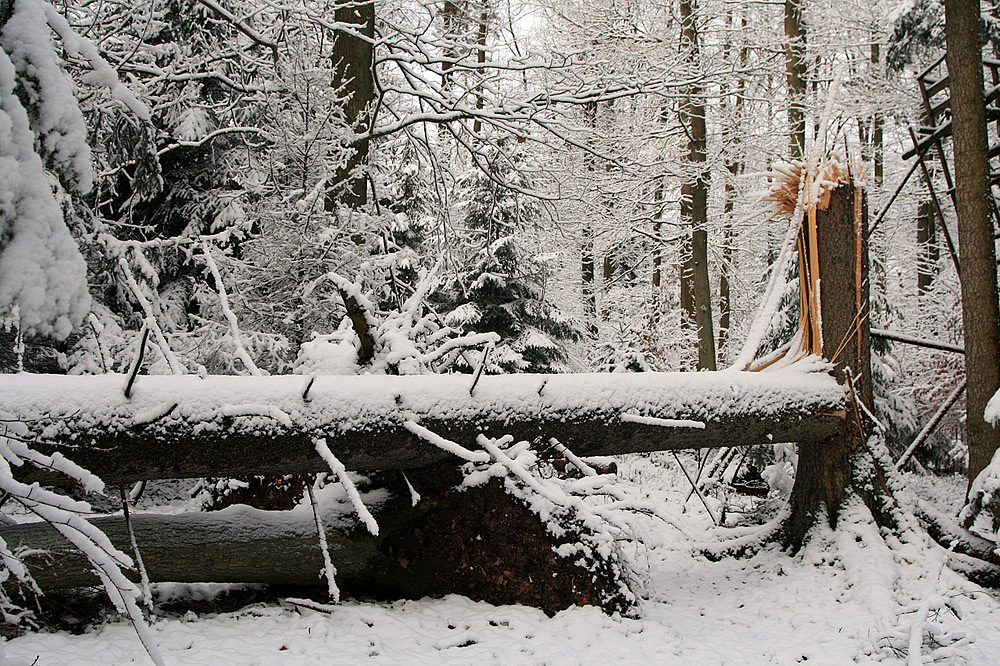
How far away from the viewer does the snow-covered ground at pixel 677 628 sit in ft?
8.59

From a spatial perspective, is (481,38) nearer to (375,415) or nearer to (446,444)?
(375,415)

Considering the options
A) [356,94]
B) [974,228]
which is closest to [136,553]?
[974,228]

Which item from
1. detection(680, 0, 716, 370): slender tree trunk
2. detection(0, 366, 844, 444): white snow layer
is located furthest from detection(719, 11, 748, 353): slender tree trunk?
detection(0, 366, 844, 444): white snow layer

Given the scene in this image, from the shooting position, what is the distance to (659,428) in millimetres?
3471

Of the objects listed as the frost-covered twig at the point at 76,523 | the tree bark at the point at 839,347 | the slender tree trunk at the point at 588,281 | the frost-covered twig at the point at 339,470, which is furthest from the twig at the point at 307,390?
the slender tree trunk at the point at 588,281

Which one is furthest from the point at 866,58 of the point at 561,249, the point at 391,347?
the point at 391,347

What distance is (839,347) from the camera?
13.3ft

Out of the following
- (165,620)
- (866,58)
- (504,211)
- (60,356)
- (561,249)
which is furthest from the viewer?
(561,249)

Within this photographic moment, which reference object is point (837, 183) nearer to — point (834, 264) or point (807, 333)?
point (834, 264)

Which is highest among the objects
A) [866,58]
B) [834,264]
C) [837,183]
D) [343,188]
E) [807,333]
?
[866,58]

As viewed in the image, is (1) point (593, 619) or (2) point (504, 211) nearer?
(1) point (593, 619)

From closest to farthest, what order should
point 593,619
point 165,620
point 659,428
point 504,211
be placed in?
point 165,620
point 593,619
point 659,428
point 504,211

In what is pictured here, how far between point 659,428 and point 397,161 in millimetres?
9282

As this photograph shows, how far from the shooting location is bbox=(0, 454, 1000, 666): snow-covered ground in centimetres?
262
